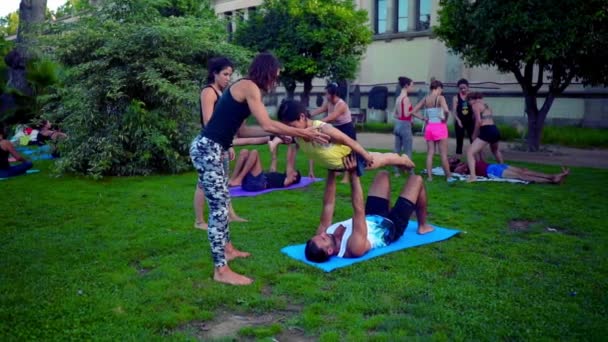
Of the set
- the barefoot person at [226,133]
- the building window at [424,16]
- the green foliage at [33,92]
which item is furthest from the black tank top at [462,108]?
the building window at [424,16]

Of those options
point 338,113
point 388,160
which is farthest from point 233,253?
point 338,113

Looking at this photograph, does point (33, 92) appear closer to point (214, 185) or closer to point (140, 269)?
point (140, 269)

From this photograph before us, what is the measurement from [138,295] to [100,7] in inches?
380

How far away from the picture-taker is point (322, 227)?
6625 millimetres

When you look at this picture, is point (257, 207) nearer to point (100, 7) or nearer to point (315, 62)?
point (100, 7)

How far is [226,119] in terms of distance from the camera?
5.12m

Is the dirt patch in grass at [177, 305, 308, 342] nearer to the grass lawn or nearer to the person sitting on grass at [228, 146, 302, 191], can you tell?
the grass lawn

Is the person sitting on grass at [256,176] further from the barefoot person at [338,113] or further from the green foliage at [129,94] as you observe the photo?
the green foliage at [129,94]

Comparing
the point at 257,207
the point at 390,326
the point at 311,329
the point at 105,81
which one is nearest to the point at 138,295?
the point at 311,329

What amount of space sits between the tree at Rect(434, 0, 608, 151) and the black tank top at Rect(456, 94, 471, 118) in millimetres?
1070

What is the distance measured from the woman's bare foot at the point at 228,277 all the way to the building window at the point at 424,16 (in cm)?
2363

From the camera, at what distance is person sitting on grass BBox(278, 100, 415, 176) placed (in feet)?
17.3

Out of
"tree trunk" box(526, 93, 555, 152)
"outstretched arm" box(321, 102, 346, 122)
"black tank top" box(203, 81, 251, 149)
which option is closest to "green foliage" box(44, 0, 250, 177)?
"outstretched arm" box(321, 102, 346, 122)

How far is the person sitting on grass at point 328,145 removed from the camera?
208 inches
